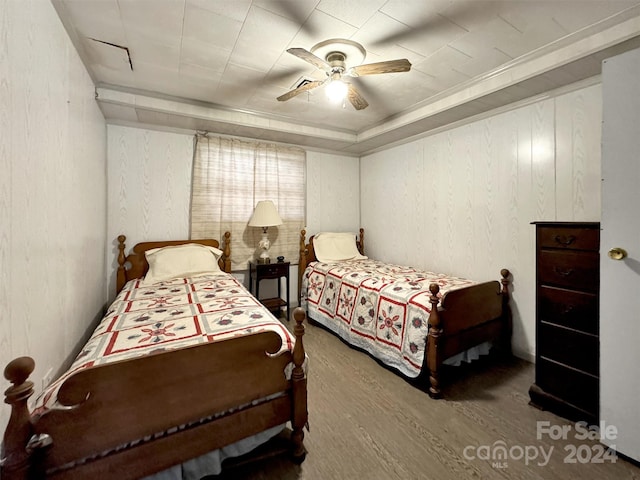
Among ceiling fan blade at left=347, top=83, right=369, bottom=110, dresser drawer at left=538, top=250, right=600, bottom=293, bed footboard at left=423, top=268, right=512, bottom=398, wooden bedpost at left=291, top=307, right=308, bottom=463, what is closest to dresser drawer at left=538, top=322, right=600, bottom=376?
dresser drawer at left=538, top=250, right=600, bottom=293

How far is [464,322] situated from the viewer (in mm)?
2186

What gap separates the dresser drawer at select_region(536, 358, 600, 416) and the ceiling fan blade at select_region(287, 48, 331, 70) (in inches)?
96.4

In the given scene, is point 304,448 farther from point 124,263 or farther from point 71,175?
point 124,263

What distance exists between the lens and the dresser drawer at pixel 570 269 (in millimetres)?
1647

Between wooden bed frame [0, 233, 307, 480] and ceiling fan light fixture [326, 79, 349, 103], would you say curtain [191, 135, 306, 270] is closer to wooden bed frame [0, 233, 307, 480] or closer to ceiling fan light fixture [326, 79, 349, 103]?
ceiling fan light fixture [326, 79, 349, 103]

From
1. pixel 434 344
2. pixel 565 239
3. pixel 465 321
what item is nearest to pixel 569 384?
pixel 465 321

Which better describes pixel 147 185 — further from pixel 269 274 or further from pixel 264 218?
pixel 269 274

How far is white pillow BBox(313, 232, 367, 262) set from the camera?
12.6 feet

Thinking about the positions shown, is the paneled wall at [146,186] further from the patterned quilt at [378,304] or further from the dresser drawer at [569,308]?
the dresser drawer at [569,308]

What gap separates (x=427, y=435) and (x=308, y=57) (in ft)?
7.86

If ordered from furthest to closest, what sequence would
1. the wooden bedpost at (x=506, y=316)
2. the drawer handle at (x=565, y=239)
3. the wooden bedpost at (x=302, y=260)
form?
the wooden bedpost at (x=302, y=260)
the wooden bedpost at (x=506, y=316)
the drawer handle at (x=565, y=239)

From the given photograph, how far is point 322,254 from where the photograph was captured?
12.6 feet

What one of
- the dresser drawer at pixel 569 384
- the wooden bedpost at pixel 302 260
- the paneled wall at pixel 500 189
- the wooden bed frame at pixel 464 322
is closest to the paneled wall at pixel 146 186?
the wooden bedpost at pixel 302 260

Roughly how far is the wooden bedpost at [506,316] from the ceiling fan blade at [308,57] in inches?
90.2
